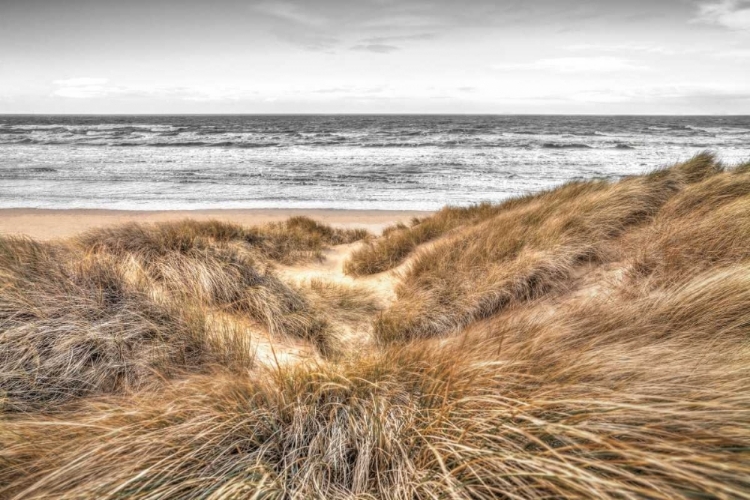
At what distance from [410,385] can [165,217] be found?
37.1 ft

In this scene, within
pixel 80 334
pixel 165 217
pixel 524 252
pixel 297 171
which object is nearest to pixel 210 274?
pixel 80 334

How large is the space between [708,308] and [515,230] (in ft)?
10.6

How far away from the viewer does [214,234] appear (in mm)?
6832

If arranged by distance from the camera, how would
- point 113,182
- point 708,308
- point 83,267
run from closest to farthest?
point 708,308 < point 83,267 < point 113,182

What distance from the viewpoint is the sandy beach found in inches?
424

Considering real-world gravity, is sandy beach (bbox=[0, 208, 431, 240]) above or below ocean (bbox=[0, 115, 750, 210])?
below

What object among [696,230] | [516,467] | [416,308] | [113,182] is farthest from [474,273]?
[113,182]

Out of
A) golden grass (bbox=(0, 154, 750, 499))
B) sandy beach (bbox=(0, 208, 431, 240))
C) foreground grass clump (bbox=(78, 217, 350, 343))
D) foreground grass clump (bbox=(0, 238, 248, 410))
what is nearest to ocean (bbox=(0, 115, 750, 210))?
sandy beach (bbox=(0, 208, 431, 240))

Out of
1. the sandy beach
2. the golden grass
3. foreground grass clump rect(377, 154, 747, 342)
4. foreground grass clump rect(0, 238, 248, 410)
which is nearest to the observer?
the golden grass

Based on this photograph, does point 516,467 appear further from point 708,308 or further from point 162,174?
point 162,174

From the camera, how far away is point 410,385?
8.04 ft

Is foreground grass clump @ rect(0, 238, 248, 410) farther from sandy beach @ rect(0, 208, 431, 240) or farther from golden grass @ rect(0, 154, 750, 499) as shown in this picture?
sandy beach @ rect(0, 208, 431, 240)

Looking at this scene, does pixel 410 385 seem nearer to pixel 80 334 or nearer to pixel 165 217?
pixel 80 334

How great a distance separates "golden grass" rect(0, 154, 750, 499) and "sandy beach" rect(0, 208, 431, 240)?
6.53 metres
